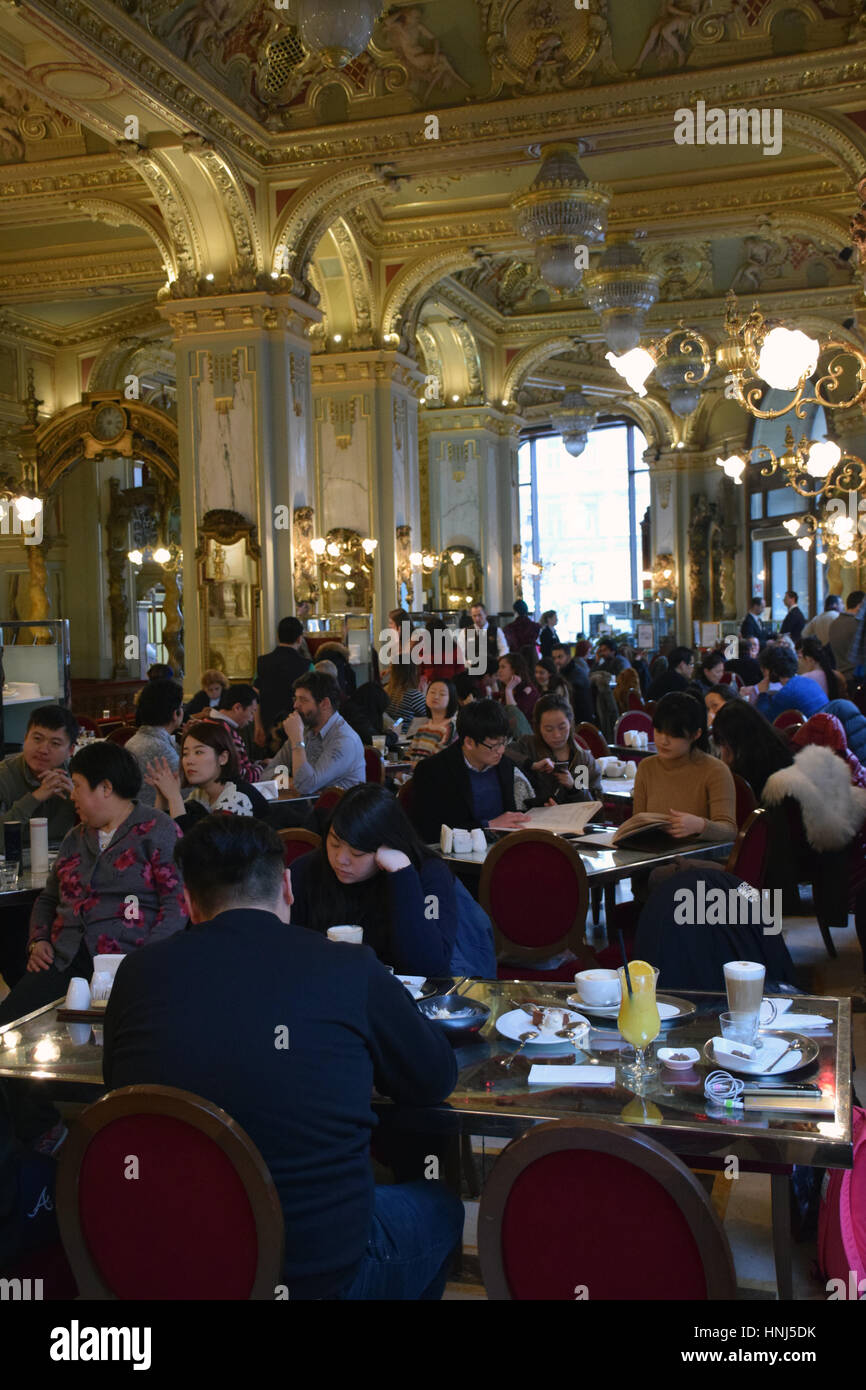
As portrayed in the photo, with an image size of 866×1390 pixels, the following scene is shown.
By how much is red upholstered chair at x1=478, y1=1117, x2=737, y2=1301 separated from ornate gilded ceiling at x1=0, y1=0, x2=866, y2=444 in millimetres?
8896

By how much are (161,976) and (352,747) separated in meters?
4.15

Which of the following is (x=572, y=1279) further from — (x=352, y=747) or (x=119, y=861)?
(x=352, y=747)

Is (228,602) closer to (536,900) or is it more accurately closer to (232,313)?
(232,313)

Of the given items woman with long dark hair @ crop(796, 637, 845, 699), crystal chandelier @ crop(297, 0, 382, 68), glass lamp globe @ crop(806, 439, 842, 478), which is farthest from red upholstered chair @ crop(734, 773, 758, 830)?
glass lamp globe @ crop(806, 439, 842, 478)

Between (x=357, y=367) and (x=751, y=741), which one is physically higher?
(x=357, y=367)

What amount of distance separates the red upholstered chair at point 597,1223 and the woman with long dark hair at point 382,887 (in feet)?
4.34

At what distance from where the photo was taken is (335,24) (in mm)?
5262

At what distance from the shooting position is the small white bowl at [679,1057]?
2656mm

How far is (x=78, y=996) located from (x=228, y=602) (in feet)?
31.5

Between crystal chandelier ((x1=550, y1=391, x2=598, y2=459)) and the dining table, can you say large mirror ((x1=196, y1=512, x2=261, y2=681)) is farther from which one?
the dining table

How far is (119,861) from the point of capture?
12.3 feet

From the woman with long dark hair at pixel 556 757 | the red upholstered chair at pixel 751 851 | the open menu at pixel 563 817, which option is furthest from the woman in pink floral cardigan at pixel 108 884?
the woman with long dark hair at pixel 556 757

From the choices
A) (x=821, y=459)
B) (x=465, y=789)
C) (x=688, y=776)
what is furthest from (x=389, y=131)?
(x=688, y=776)

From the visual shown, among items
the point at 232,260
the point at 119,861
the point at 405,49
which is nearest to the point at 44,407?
the point at 232,260
